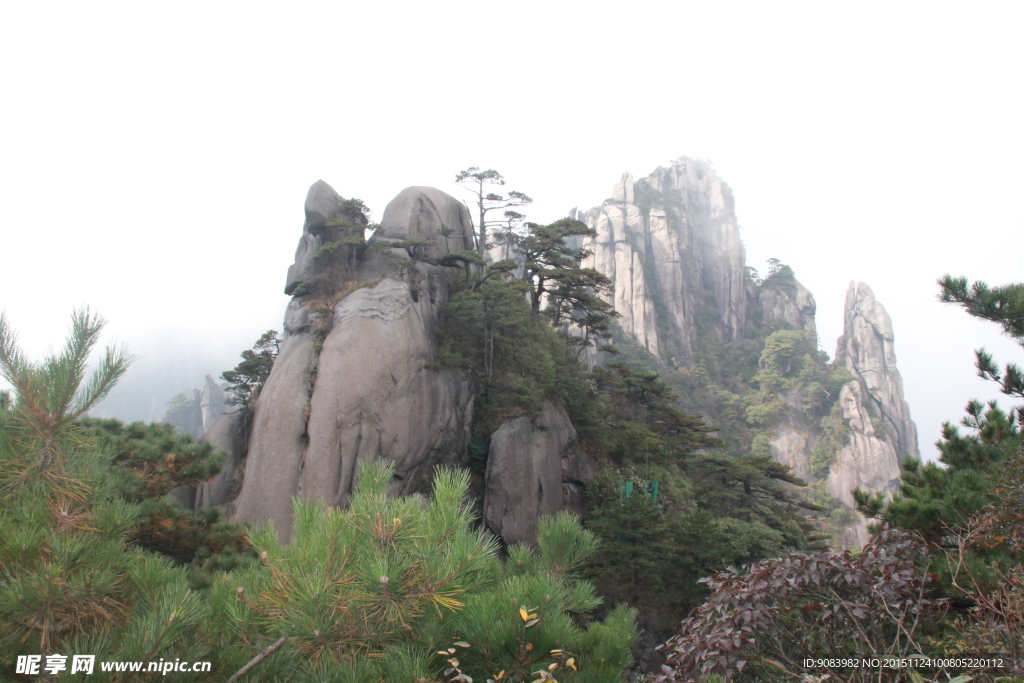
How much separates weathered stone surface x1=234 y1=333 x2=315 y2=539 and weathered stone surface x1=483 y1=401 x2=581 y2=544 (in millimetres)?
4240

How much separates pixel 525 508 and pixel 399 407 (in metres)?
3.68

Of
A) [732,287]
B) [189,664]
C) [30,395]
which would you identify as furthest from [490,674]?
[732,287]

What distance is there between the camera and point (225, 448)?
40.3ft

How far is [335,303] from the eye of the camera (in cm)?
1319

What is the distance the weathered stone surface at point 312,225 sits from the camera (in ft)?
45.9

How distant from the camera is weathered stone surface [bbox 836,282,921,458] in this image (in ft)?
123

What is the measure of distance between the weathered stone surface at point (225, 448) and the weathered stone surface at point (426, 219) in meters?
5.68

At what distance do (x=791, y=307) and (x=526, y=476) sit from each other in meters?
39.4

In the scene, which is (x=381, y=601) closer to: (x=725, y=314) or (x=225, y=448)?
(x=225, y=448)

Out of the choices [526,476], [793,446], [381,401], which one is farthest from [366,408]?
[793,446]

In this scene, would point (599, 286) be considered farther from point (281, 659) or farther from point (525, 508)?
point (281, 659)

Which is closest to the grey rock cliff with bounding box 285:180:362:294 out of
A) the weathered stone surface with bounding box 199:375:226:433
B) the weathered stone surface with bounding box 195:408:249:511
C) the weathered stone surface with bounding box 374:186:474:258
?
the weathered stone surface with bounding box 374:186:474:258

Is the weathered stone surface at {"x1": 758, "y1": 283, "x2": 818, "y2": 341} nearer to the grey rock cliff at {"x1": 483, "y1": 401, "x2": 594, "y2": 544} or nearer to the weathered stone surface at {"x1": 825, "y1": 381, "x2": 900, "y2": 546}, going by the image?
the weathered stone surface at {"x1": 825, "y1": 381, "x2": 900, "y2": 546}

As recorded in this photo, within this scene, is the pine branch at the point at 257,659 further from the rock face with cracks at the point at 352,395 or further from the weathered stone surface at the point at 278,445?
the weathered stone surface at the point at 278,445
